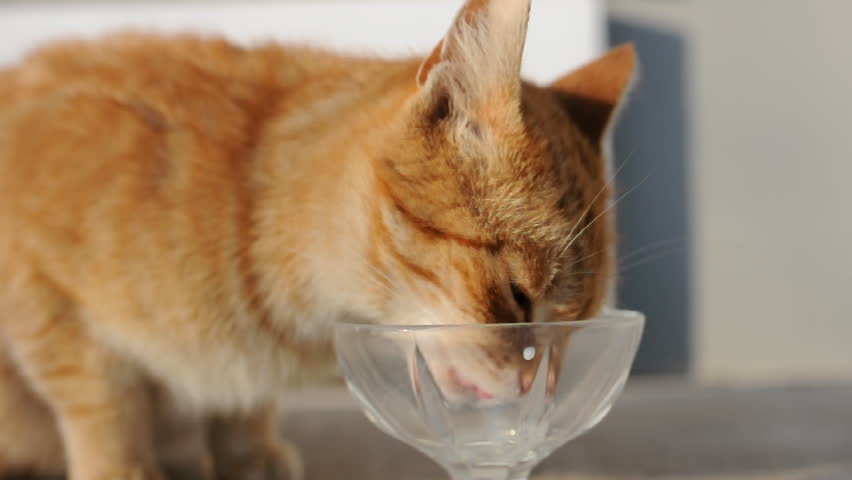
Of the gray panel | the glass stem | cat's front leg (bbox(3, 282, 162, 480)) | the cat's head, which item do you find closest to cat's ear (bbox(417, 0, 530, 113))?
the cat's head

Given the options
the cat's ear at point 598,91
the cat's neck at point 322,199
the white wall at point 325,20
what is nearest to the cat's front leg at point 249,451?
the cat's neck at point 322,199

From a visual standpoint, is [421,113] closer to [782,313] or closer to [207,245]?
[207,245]

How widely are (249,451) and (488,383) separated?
1.84ft

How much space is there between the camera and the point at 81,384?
951 mm

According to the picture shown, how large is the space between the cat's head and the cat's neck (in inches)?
1.2

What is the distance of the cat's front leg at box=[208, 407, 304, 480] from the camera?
115 centimetres

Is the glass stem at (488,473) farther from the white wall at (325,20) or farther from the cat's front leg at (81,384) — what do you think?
the white wall at (325,20)

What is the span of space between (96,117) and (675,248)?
5.59 feet

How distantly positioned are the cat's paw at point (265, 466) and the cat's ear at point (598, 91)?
0.57 meters

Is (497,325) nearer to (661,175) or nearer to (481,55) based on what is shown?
(481,55)

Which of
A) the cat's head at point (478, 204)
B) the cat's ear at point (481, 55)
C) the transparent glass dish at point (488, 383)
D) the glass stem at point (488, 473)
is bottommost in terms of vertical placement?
the glass stem at point (488, 473)

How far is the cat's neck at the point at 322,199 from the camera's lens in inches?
32.6

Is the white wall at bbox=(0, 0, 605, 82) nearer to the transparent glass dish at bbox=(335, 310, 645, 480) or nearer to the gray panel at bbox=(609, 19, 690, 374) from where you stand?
the gray panel at bbox=(609, 19, 690, 374)

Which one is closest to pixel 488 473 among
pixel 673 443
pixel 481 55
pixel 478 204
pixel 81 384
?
pixel 478 204
